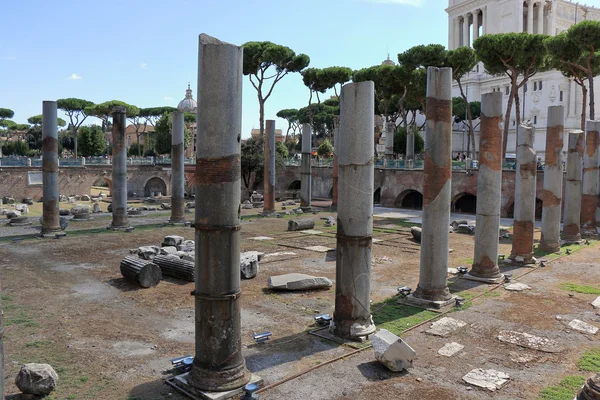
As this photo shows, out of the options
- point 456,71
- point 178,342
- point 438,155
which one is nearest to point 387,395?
point 178,342

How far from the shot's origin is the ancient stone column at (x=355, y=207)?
8.81 meters

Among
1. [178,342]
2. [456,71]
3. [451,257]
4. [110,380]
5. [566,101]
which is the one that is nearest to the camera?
[110,380]

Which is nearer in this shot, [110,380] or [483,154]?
[110,380]

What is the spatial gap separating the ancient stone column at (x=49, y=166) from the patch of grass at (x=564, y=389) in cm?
1806

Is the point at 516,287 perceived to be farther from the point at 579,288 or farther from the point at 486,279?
the point at 579,288

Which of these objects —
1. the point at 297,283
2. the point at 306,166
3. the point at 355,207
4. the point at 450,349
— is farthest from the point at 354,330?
the point at 306,166

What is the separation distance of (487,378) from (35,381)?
20.8 feet

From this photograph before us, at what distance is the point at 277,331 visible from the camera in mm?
9523

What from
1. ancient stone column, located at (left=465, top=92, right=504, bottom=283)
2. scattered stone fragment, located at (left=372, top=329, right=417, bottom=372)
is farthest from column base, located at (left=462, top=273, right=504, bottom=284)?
scattered stone fragment, located at (left=372, top=329, right=417, bottom=372)

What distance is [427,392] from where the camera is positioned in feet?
23.5

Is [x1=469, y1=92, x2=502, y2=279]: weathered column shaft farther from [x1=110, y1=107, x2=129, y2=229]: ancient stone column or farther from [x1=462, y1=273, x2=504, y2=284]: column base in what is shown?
[x1=110, y1=107, x2=129, y2=229]: ancient stone column

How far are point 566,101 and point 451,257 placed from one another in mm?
47904

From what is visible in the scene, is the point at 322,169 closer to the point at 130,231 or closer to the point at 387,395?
the point at 130,231

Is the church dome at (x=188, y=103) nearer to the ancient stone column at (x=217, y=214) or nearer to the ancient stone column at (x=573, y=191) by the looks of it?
the ancient stone column at (x=573, y=191)
